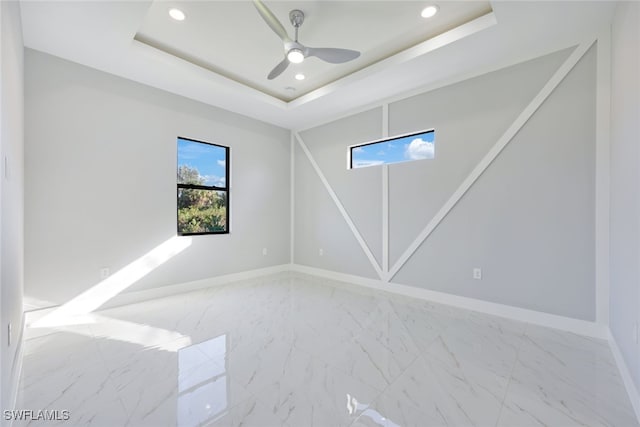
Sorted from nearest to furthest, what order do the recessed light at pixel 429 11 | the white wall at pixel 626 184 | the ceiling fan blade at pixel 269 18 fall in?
the white wall at pixel 626 184, the ceiling fan blade at pixel 269 18, the recessed light at pixel 429 11

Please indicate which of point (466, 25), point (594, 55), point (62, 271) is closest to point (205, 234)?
point (62, 271)

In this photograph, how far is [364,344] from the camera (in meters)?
2.42

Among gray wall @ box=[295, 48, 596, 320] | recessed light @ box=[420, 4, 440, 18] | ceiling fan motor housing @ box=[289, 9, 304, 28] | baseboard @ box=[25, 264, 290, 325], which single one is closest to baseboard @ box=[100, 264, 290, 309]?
baseboard @ box=[25, 264, 290, 325]

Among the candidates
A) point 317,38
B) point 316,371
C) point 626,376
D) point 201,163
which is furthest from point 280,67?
point 626,376

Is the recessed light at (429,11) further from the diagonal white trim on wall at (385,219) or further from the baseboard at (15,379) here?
the baseboard at (15,379)

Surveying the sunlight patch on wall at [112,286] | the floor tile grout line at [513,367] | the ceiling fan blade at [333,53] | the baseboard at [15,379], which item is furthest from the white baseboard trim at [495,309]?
the baseboard at [15,379]

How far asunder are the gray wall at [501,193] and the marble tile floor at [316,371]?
51 cm

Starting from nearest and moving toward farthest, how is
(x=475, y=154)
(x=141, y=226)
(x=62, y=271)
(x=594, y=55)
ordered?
(x=594, y=55)
(x=62, y=271)
(x=475, y=154)
(x=141, y=226)

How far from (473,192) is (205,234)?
3.83m

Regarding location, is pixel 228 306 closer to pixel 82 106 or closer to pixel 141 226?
pixel 141 226

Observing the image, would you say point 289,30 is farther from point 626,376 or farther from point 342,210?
point 626,376

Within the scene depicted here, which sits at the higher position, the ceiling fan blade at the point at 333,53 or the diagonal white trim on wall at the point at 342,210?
the ceiling fan blade at the point at 333,53

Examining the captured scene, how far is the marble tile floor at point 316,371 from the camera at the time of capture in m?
1.58

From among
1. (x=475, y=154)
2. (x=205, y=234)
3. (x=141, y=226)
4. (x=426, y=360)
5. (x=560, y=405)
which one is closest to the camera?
(x=560, y=405)
